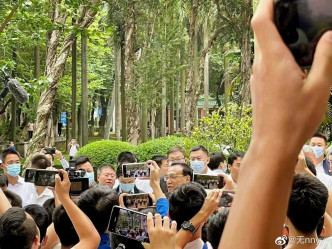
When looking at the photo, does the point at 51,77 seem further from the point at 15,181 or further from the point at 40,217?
the point at 40,217

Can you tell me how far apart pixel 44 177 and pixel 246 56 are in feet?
52.5

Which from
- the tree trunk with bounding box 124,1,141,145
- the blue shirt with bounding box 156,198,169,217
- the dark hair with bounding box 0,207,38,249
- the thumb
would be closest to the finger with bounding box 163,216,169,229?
the dark hair with bounding box 0,207,38,249

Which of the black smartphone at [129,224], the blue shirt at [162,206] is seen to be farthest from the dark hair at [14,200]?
the black smartphone at [129,224]

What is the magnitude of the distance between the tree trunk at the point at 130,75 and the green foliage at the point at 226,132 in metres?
10.3

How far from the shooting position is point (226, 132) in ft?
42.3

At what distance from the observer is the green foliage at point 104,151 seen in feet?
50.3

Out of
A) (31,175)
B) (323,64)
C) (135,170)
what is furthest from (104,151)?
(323,64)

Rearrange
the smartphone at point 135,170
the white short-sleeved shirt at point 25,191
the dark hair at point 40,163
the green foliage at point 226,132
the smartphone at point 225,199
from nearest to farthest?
the smartphone at point 225,199
the smartphone at point 135,170
the white short-sleeved shirt at point 25,191
the dark hair at point 40,163
the green foliage at point 226,132

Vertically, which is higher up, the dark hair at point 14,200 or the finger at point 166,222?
the finger at point 166,222

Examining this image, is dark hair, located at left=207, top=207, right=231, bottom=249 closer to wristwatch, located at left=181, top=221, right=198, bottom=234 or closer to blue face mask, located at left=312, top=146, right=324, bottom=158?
wristwatch, located at left=181, top=221, right=198, bottom=234

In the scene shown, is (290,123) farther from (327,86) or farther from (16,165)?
(16,165)

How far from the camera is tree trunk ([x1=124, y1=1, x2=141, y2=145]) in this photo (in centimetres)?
2366

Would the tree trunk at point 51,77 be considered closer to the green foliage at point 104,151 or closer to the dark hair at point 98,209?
the green foliage at point 104,151

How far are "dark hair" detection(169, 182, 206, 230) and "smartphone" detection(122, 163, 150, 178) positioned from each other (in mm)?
2395
